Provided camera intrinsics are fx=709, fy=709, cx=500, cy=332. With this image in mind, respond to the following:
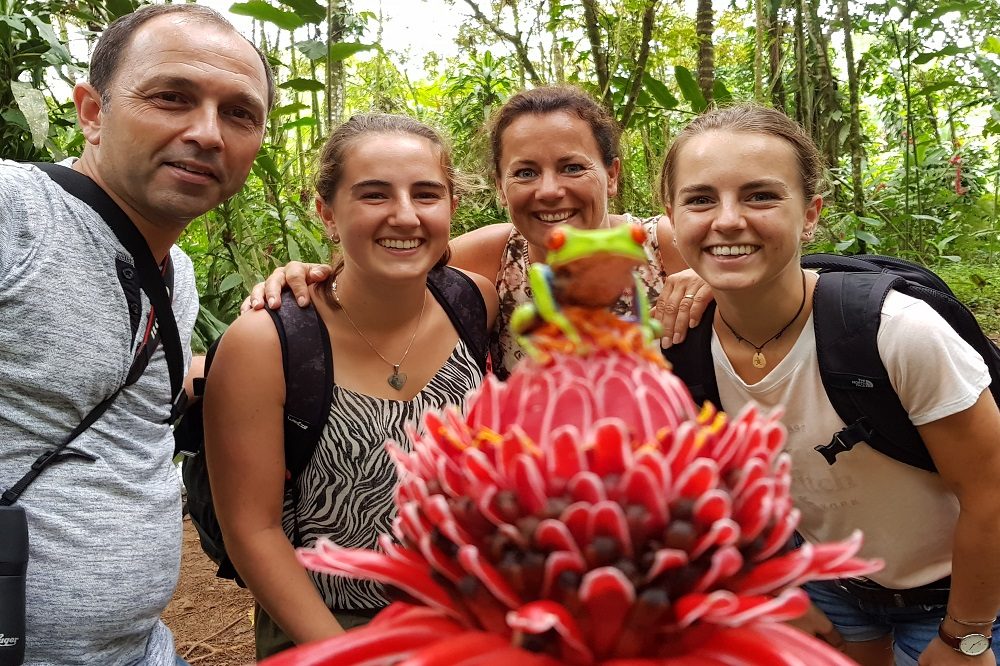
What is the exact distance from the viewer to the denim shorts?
7.20 ft

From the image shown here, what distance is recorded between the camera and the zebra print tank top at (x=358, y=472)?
1.95 m

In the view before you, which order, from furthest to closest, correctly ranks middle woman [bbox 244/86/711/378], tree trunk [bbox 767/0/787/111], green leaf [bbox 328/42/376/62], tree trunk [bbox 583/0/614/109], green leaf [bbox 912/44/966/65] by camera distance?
tree trunk [bbox 767/0/787/111] < tree trunk [bbox 583/0/614/109] < green leaf [bbox 912/44/966/65] < green leaf [bbox 328/42/376/62] < middle woman [bbox 244/86/711/378]

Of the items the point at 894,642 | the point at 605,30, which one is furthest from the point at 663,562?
the point at 605,30

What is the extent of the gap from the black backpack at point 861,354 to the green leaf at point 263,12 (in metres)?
3.92

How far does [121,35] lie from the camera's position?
1.93m

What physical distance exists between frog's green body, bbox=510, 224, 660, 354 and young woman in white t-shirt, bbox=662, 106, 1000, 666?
93cm

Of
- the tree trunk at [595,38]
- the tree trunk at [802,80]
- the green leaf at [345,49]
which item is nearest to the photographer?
the green leaf at [345,49]

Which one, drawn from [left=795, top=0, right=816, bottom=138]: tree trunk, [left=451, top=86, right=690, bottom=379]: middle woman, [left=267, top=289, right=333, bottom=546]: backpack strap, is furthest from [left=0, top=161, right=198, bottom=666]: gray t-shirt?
[left=795, top=0, right=816, bottom=138]: tree trunk

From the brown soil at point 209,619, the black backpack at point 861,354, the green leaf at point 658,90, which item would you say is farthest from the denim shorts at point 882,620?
the green leaf at point 658,90

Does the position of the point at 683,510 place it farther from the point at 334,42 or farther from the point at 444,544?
the point at 334,42

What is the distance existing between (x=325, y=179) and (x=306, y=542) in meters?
1.08

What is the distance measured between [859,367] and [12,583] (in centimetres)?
199

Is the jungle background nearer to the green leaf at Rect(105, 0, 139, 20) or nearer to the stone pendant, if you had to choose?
the green leaf at Rect(105, 0, 139, 20)

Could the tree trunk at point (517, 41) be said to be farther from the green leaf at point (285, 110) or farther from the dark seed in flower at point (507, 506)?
the dark seed in flower at point (507, 506)
